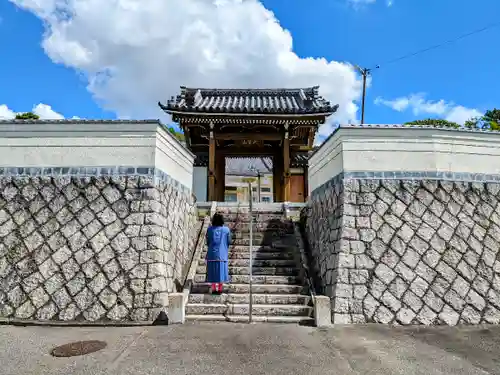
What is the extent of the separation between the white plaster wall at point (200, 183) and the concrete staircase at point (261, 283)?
20.9 feet

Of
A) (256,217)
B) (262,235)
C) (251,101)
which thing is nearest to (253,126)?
(251,101)

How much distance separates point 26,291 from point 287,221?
6019mm

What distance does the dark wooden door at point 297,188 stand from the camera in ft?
57.7

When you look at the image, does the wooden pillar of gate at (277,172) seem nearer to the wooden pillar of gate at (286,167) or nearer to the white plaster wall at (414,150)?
the wooden pillar of gate at (286,167)

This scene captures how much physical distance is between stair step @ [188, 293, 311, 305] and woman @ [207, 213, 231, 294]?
17cm

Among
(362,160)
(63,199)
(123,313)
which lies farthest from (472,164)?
(63,199)

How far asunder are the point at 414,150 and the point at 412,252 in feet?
6.75

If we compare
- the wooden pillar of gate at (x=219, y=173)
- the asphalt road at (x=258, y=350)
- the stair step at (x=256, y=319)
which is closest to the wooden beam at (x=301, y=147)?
the wooden pillar of gate at (x=219, y=173)

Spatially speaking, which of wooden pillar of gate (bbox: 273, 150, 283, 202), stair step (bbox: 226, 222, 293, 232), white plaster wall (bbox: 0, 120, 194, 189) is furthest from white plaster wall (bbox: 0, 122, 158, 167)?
wooden pillar of gate (bbox: 273, 150, 283, 202)

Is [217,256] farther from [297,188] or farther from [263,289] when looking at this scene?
[297,188]

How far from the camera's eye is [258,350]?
4.31 m

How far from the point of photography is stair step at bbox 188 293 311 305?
6117mm

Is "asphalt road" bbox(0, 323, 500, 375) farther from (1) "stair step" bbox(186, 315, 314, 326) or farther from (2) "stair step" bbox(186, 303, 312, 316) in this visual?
(2) "stair step" bbox(186, 303, 312, 316)

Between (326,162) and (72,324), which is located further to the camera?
(326,162)
